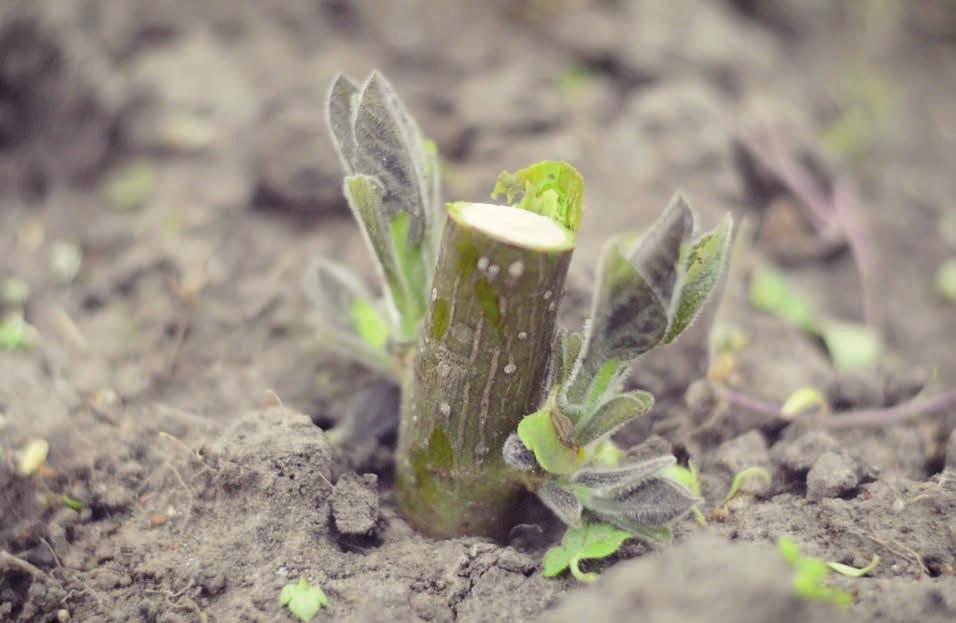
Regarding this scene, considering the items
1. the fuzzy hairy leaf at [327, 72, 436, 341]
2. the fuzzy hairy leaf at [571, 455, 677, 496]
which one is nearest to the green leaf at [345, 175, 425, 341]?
the fuzzy hairy leaf at [327, 72, 436, 341]

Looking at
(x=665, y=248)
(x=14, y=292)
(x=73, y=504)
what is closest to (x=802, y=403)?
(x=665, y=248)

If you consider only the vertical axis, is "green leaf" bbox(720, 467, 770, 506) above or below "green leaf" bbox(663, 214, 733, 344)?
below

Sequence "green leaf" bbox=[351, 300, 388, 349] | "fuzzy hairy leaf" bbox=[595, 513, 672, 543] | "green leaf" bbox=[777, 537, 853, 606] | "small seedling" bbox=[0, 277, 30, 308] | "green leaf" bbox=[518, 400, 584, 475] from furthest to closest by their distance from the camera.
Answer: "small seedling" bbox=[0, 277, 30, 308], "green leaf" bbox=[351, 300, 388, 349], "fuzzy hairy leaf" bbox=[595, 513, 672, 543], "green leaf" bbox=[518, 400, 584, 475], "green leaf" bbox=[777, 537, 853, 606]

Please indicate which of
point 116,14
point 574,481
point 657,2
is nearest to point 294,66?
point 116,14

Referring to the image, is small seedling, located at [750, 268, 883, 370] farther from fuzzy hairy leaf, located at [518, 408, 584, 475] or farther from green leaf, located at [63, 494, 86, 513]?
green leaf, located at [63, 494, 86, 513]

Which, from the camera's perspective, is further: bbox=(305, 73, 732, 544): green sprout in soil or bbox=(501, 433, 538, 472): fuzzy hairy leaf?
bbox=(501, 433, 538, 472): fuzzy hairy leaf

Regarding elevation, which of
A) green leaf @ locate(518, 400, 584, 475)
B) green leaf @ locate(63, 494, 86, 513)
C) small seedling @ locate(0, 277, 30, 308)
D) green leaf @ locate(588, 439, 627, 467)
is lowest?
green leaf @ locate(63, 494, 86, 513)

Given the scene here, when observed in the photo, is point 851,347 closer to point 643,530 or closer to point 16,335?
point 643,530
